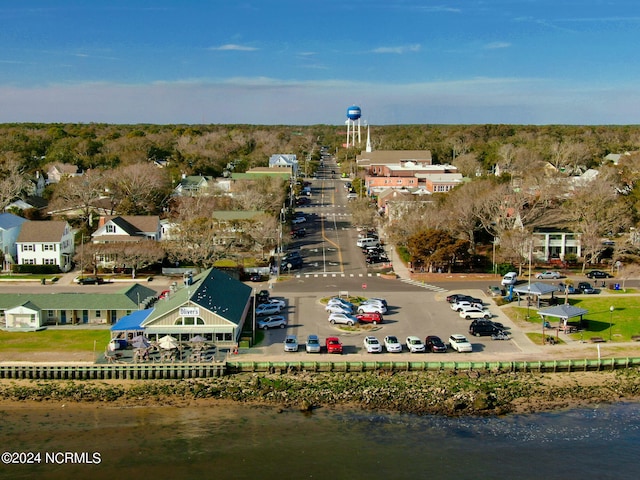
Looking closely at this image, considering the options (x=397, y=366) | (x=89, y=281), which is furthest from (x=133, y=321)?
(x=89, y=281)

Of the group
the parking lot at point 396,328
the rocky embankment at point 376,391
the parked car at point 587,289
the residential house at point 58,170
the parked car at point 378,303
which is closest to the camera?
the rocky embankment at point 376,391

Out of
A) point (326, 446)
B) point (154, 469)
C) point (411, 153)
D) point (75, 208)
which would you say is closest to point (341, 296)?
point (326, 446)

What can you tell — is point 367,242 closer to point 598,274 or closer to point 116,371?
point 598,274

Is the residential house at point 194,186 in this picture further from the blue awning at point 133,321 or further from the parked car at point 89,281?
the blue awning at point 133,321

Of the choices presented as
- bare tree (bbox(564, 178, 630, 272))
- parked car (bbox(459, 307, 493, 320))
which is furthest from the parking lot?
bare tree (bbox(564, 178, 630, 272))

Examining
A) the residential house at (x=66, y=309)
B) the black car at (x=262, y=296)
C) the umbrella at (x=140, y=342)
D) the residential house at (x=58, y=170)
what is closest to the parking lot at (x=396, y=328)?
the black car at (x=262, y=296)

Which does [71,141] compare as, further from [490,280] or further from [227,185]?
[490,280]

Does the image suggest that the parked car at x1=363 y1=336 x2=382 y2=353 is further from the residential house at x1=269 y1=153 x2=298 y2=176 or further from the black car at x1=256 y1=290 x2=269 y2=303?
the residential house at x1=269 y1=153 x2=298 y2=176
